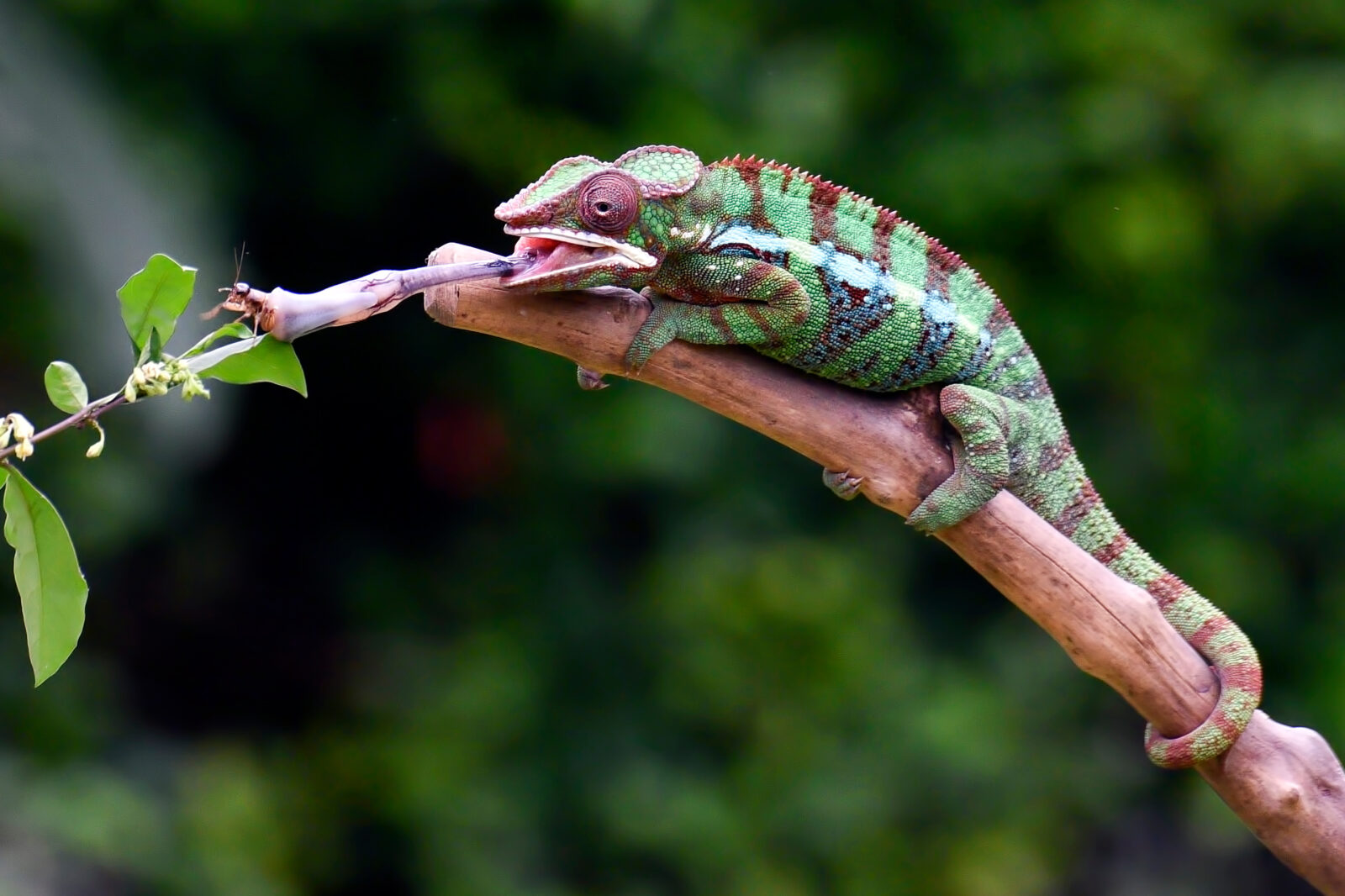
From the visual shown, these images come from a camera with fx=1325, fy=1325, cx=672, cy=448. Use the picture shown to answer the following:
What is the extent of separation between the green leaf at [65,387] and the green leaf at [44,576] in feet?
0.28

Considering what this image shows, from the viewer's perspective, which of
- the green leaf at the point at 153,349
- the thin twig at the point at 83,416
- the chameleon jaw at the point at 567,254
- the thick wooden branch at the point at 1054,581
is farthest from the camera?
the thick wooden branch at the point at 1054,581

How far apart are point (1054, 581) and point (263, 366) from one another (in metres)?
1.17

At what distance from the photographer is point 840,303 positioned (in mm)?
1951

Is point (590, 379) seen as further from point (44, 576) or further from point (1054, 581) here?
point (44, 576)

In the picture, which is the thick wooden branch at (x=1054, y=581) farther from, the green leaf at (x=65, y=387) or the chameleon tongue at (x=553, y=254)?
the green leaf at (x=65, y=387)

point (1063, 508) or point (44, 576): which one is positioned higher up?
point (44, 576)

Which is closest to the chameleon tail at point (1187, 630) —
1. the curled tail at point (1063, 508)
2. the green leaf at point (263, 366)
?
the curled tail at point (1063, 508)

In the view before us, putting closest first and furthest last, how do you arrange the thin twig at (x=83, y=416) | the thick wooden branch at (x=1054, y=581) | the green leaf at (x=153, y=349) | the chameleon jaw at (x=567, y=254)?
the thin twig at (x=83, y=416) → the green leaf at (x=153, y=349) → the chameleon jaw at (x=567, y=254) → the thick wooden branch at (x=1054, y=581)

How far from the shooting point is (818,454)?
6.49ft

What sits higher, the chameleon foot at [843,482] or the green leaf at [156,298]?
the green leaf at [156,298]

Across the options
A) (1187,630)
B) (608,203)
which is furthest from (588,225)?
(1187,630)

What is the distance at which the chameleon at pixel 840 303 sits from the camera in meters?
1.82

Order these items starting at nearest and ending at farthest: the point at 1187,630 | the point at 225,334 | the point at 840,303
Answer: the point at 225,334 → the point at 840,303 → the point at 1187,630

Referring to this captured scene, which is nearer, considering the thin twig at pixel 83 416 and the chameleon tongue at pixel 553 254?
the thin twig at pixel 83 416
